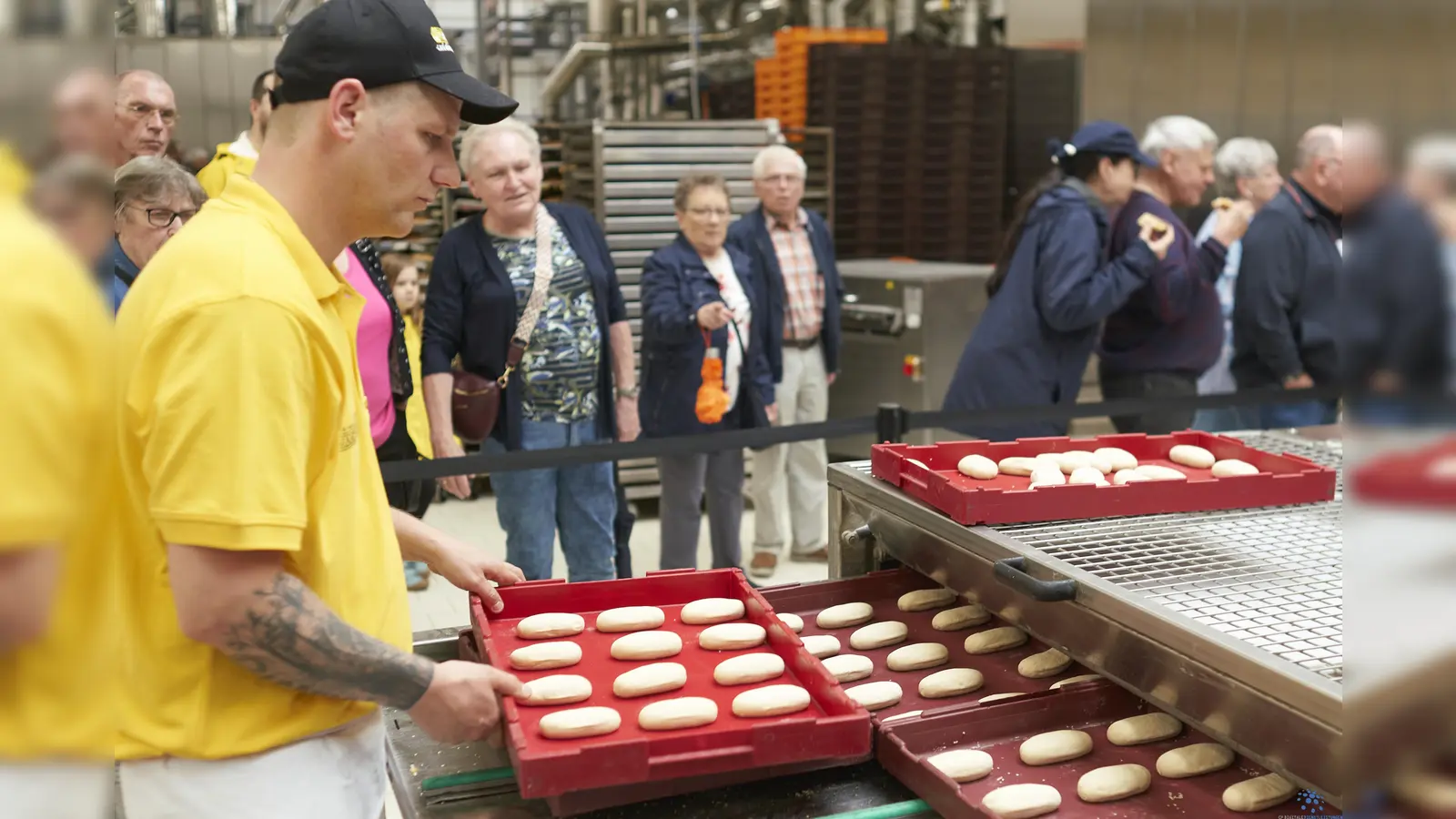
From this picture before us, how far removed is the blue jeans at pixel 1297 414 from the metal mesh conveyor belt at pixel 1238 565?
256 cm

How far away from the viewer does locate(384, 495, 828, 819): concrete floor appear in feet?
16.0

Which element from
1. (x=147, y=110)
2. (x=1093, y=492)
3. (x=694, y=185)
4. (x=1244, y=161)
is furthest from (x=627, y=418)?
(x=1244, y=161)

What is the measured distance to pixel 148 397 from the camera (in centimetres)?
112

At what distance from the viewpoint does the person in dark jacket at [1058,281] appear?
3.92 metres

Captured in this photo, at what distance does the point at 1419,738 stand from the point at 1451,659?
0.06 ft

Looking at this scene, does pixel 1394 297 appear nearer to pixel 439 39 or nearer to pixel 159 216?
pixel 439 39

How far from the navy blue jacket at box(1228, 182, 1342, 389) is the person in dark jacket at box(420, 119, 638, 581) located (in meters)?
→ 2.22

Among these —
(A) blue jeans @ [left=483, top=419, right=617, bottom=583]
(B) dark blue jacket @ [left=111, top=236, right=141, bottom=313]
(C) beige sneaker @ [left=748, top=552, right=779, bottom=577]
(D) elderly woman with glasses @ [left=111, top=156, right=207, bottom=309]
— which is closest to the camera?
(B) dark blue jacket @ [left=111, top=236, right=141, bottom=313]

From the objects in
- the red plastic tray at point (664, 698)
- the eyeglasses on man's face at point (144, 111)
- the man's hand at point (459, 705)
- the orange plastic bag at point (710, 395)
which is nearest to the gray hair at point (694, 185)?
the orange plastic bag at point (710, 395)

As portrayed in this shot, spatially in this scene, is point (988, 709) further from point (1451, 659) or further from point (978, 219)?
point (978, 219)

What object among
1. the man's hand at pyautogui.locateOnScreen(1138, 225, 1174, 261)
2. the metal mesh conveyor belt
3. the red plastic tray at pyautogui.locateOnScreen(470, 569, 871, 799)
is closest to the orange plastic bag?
the man's hand at pyautogui.locateOnScreen(1138, 225, 1174, 261)

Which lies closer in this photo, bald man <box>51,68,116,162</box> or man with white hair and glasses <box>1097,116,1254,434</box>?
bald man <box>51,68,116,162</box>

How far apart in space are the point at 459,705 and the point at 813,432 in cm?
246

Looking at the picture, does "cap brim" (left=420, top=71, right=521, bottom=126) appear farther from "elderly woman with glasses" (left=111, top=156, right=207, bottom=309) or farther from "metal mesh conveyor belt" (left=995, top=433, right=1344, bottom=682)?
"elderly woman with glasses" (left=111, top=156, right=207, bottom=309)
